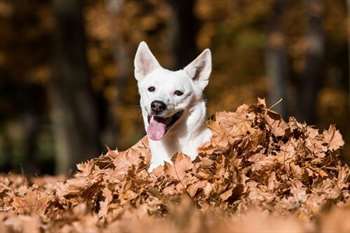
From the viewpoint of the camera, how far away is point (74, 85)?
16.0 m

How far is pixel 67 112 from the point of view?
16.0 m

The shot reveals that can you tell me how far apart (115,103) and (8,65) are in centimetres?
480

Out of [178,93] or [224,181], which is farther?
[178,93]

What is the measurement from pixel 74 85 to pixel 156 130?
10.3 metres

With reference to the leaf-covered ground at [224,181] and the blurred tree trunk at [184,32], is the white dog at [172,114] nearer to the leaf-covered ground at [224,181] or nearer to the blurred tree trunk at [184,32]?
the leaf-covered ground at [224,181]

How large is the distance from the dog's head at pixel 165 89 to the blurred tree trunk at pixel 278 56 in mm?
20197

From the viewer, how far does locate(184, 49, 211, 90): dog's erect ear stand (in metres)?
6.08

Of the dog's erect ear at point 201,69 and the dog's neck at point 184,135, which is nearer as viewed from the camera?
the dog's neck at point 184,135

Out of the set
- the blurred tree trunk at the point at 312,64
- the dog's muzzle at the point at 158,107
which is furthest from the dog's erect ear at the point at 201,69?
the blurred tree trunk at the point at 312,64

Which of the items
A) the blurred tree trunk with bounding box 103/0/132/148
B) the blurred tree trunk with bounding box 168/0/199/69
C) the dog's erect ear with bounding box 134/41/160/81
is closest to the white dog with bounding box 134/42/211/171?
the dog's erect ear with bounding box 134/41/160/81

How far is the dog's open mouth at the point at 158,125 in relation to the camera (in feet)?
19.1

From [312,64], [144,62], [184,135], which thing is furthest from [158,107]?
[312,64]

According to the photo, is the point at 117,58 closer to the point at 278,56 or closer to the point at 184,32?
the point at 278,56

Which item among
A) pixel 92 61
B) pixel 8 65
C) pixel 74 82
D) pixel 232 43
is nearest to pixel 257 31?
pixel 232 43
